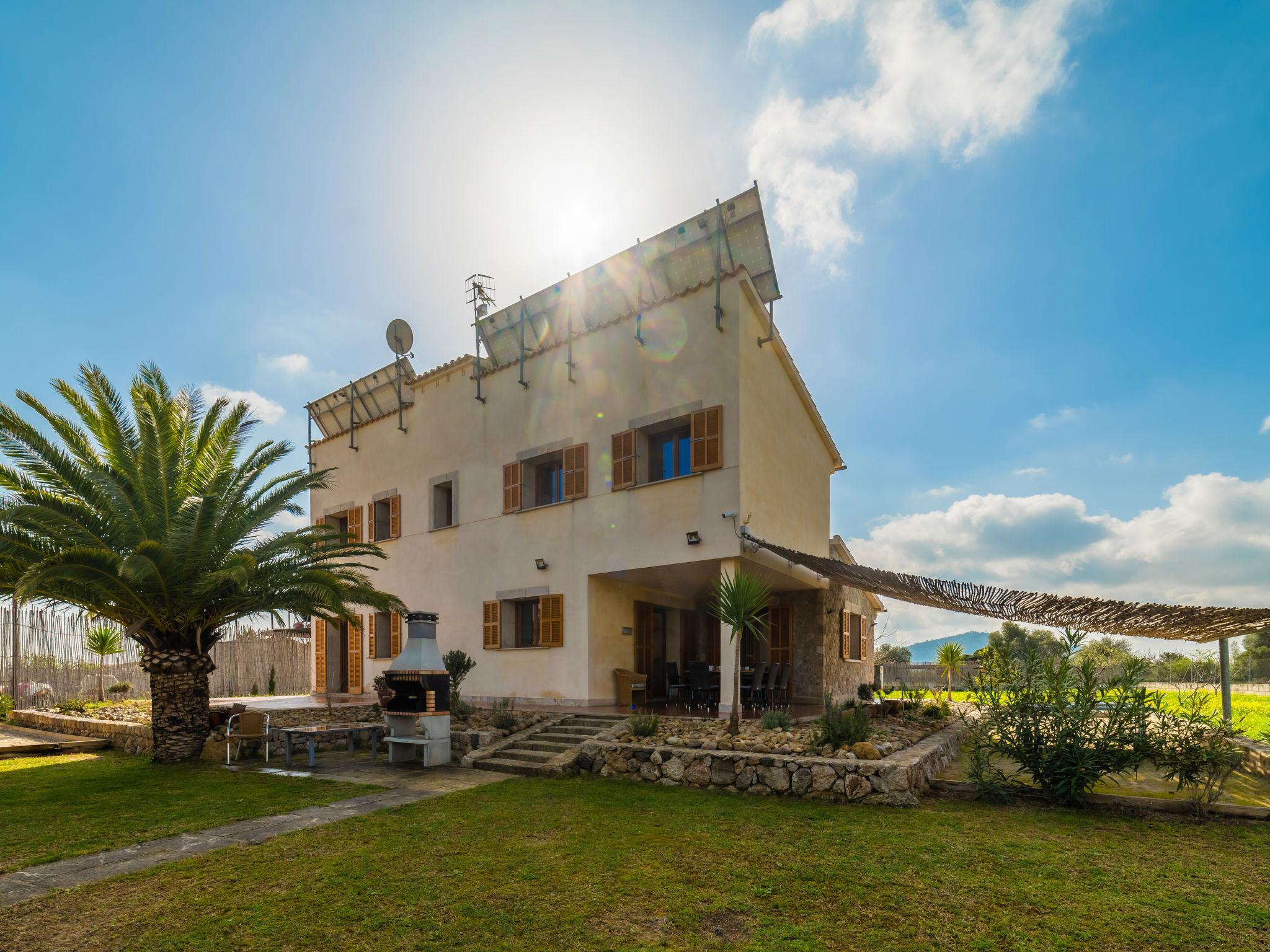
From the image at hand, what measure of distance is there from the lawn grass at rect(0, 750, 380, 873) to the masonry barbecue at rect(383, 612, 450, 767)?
1542mm

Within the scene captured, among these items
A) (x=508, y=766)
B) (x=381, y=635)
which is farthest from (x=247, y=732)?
(x=381, y=635)

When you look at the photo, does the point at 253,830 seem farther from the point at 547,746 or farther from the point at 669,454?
the point at 669,454

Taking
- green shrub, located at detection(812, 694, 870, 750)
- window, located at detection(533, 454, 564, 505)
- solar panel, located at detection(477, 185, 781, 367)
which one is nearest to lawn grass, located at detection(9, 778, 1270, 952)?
green shrub, located at detection(812, 694, 870, 750)

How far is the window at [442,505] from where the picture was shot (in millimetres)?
16828

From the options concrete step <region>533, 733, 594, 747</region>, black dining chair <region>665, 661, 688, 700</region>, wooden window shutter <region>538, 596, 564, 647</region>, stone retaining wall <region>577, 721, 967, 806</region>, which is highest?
wooden window shutter <region>538, 596, 564, 647</region>

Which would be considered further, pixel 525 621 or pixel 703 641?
pixel 703 641

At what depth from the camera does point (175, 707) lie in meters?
10.6

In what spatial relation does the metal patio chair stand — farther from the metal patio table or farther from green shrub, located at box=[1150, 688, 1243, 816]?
green shrub, located at box=[1150, 688, 1243, 816]

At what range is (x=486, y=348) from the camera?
16047mm

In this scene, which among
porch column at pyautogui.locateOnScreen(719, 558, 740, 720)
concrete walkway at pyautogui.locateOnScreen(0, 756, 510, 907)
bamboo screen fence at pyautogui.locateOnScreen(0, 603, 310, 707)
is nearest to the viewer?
concrete walkway at pyautogui.locateOnScreen(0, 756, 510, 907)

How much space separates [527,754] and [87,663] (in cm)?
1376

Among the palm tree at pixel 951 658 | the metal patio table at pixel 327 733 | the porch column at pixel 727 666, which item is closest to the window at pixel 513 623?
the metal patio table at pixel 327 733

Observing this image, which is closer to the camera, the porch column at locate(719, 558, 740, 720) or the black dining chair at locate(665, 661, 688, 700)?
the porch column at locate(719, 558, 740, 720)

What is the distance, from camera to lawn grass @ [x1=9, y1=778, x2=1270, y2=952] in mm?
3930
